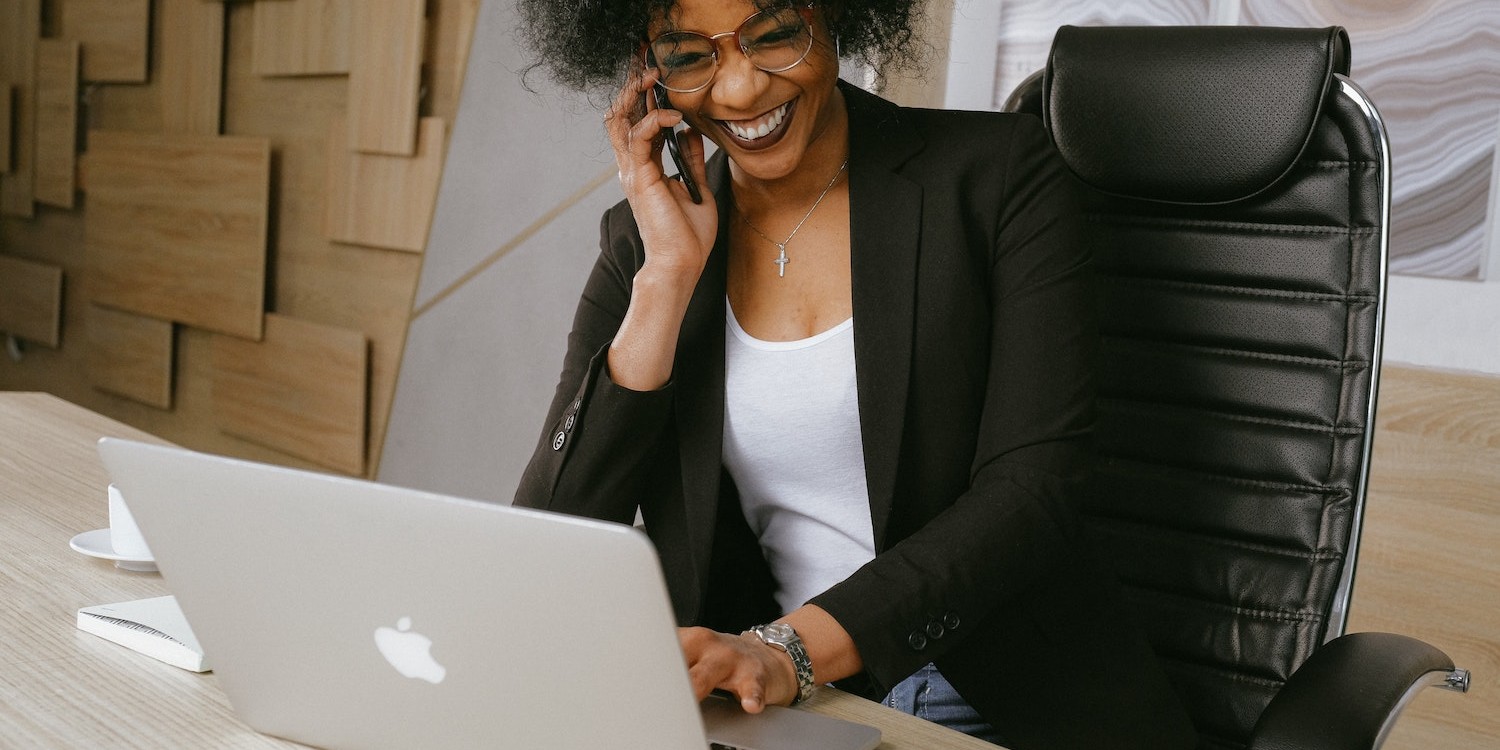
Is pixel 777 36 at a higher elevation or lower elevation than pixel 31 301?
higher

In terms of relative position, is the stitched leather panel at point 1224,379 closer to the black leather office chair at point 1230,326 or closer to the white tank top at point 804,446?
the black leather office chair at point 1230,326

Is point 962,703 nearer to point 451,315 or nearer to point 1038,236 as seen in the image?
point 1038,236

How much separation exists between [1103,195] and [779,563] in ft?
1.78

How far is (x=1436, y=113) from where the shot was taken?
185 centimetres

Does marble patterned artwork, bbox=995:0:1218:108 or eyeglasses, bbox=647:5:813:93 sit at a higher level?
marble patterned artwork, bbox=995:0:1218:108

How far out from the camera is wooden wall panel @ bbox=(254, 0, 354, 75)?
10.7ft

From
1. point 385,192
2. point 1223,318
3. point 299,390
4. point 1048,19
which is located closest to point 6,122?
point 299,390

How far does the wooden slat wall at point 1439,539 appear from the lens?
1.78 meters

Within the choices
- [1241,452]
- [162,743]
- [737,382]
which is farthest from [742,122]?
[162,743]

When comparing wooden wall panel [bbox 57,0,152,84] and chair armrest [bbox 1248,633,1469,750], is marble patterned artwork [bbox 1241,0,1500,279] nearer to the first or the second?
chair armrest [bbox 1248,633,1469,750]

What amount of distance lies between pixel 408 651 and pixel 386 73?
103 inches

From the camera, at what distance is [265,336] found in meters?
3.61

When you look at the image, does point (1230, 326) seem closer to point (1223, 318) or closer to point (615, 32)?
point (1223, 318)

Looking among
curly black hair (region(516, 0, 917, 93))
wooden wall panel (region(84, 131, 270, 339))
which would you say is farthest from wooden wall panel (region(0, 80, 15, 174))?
curly black hair (region(516, 0, 917, 93))
